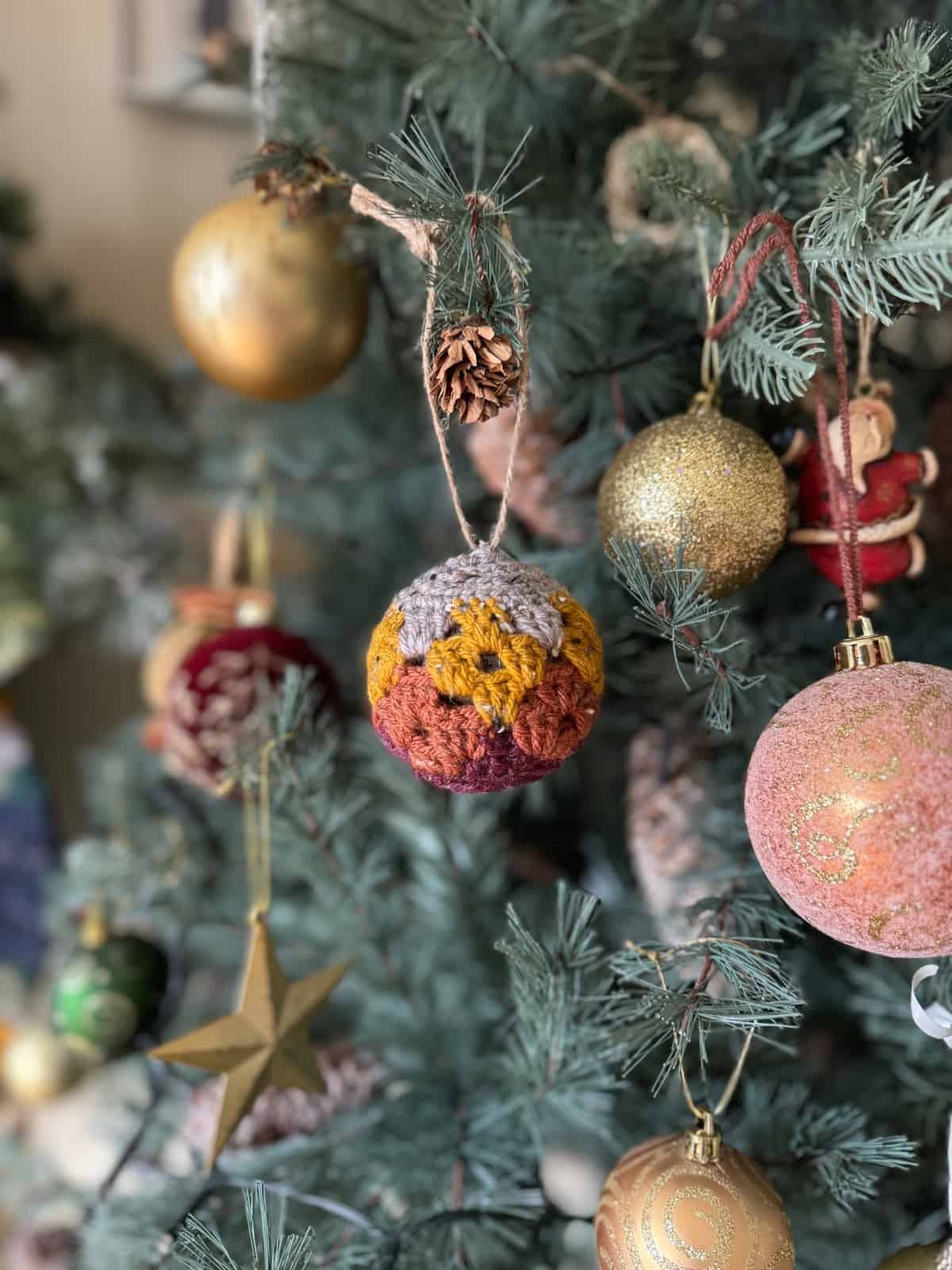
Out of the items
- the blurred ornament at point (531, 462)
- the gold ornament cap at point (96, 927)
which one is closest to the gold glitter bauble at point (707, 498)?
the blurred ornament at point (531, 462)

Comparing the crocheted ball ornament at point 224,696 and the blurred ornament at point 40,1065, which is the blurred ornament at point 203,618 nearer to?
the crocheted ball ornament at point 224,696

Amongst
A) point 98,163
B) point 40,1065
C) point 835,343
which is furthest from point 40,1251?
point 98,163

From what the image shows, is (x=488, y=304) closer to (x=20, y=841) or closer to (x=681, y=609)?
(x=681, y=609)

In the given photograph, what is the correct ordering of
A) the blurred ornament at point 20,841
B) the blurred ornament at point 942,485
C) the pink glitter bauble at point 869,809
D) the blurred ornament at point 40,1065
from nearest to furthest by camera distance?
the pink glitter bauble at point 869,809 < the blurred ornament at point 942,485 < the blurred ornament at point 40,1065 < the blurred ornament at point 20,841

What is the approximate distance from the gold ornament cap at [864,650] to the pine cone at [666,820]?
185 millimetres

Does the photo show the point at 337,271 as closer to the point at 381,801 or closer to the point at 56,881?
the point at 381,801

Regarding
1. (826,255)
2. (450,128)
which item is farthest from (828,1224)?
(450,128)

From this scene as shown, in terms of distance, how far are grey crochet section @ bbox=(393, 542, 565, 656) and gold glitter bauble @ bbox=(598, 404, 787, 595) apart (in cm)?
5

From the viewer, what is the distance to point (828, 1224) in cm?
49

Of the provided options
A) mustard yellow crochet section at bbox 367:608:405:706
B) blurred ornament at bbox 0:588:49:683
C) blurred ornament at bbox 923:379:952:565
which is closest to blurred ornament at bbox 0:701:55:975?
blurred ornament at bbox 0:588:49:683

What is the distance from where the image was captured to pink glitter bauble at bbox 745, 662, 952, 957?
28 centimetres

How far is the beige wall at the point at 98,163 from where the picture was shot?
1.00 meters

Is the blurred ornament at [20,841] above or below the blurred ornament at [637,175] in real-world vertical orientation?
below

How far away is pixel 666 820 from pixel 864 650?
22 centimetres
